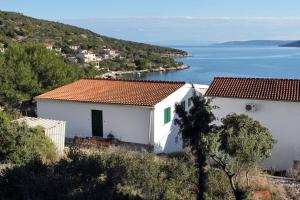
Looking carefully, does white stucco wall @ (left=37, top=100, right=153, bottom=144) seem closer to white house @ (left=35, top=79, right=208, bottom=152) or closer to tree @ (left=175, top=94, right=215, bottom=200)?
white house @ (left=35, top=79, right=208, bottom=152)

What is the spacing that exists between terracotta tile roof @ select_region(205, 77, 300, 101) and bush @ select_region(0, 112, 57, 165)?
31.5 ft

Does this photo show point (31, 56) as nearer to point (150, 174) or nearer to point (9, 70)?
point (9, 70)

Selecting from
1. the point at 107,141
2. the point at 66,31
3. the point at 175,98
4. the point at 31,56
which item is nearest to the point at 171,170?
the point at 107,141

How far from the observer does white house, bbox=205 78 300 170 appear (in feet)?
61.0

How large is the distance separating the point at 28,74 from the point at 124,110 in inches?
373

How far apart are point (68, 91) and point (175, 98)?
561 cm

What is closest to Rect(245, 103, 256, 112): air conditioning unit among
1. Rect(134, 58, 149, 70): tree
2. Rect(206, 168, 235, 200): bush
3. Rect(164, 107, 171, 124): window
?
Rect(164, 107, 171, 124): window

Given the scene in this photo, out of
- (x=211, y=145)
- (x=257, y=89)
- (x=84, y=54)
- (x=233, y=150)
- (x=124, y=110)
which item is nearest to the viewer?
(x=211, y=145)

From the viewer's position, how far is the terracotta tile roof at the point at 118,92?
64.1 feet

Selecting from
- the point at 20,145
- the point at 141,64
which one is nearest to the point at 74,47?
the point at 141,64

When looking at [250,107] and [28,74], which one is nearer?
[250,107]

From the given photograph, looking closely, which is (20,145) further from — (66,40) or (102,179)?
(66,40)

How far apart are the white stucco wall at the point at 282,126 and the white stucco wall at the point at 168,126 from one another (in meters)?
3.42

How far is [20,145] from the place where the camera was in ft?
38.9
